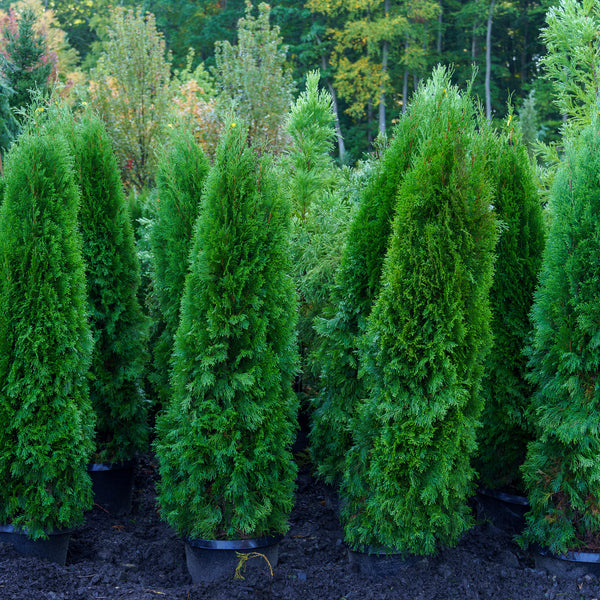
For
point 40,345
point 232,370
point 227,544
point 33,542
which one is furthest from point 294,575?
point 40,345

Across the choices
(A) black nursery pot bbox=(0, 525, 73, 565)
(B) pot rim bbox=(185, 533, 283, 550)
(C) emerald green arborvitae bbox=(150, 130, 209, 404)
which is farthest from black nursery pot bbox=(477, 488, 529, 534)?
(A) black nursery pot bbox=(0, 525, 73, 565)

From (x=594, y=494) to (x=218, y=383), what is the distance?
244cm

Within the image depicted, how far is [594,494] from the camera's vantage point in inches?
146

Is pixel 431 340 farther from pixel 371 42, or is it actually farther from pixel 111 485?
pixel 371 42

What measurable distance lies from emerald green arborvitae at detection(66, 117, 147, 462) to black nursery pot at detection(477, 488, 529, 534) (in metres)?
2.83

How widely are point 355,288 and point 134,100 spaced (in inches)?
412

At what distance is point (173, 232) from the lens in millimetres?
4703

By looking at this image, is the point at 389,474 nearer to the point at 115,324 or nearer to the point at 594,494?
the point at 594,494

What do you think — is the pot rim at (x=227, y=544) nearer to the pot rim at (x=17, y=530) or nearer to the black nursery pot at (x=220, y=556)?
the black nursery pot at (x=220, y=556)

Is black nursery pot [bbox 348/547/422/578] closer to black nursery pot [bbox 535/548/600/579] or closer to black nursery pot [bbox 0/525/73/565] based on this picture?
black nursery pot [bbox 535/548/600/579]

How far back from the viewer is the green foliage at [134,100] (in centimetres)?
1272

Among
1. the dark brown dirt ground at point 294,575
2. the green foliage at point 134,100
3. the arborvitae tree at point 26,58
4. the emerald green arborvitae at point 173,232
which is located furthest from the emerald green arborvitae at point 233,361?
the arborvitae tree at point 26,58

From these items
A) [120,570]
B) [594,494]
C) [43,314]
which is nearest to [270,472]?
[120,570]

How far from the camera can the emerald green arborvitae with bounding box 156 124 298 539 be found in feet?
11.7
